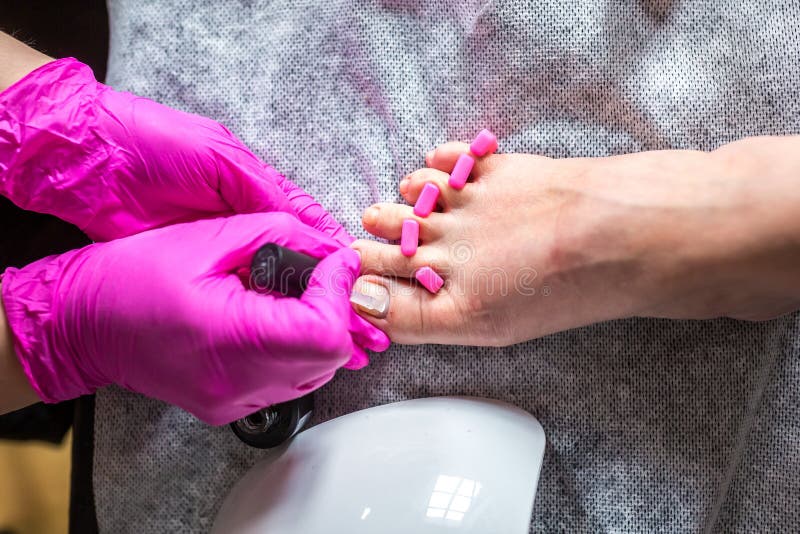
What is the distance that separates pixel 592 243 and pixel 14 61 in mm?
873

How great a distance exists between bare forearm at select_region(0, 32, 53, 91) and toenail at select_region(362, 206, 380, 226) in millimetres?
534

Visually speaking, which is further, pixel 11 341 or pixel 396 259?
pixel 396 259

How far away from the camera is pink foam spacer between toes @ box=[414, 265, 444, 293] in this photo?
2.89 ft

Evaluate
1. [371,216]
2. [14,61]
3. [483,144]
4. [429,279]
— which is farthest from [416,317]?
[14,61]

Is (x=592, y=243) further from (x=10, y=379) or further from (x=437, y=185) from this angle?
(x=10, y=379)

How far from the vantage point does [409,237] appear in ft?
2.91

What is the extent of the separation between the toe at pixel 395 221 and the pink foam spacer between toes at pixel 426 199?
0.04 feet

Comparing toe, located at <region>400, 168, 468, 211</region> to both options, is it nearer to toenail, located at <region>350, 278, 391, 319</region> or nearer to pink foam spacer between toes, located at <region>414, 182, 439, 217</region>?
pink foam spacer between toes, located at <region>414, 182, 439, 217</region>

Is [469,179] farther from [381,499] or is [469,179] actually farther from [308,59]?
[381,499]

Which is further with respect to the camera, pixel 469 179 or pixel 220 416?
pixel 469 179

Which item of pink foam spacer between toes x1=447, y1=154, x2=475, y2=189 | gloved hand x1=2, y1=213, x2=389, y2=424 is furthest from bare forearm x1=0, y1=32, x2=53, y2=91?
pink foam spacer between toes x1=447, y1=154, x2=475, y2=189

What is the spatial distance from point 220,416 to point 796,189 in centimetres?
78

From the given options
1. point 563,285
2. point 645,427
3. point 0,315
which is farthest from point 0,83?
point 645,427

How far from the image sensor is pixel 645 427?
89cm
